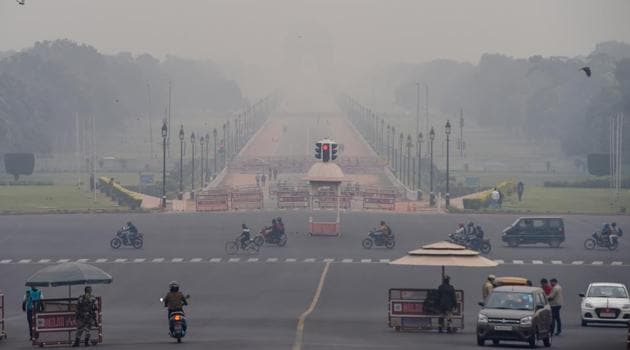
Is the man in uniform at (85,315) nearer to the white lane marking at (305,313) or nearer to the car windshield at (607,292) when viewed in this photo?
the white lane marking at (305,313)

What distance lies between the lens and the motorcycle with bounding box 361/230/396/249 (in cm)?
6888

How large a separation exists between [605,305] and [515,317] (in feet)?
32.9

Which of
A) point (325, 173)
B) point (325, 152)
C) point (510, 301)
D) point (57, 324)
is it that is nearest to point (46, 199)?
point (325, 152)

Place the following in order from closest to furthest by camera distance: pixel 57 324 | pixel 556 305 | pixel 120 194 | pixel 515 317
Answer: pixel 515 317, pixel 57 324, pixel 556 305, pixel 120 194

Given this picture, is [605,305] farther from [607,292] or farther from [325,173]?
[325,173]

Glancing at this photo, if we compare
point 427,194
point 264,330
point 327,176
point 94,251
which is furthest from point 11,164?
point 264,330

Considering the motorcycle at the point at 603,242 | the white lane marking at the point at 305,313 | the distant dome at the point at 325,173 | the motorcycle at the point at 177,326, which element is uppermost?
the distant dome at the point at 325,173

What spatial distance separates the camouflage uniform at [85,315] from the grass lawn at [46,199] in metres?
55.0

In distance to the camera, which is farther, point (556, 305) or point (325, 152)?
point (325, 152)

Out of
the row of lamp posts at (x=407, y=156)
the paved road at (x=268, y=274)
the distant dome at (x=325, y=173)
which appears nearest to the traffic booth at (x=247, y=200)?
the paved road at (x=268, y=274)

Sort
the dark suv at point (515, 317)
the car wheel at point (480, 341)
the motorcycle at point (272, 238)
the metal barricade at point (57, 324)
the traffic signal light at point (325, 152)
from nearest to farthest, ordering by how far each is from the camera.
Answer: the dark suv at point (515, 317)
the car wheel at point (480, 341)
the metal barricade at point (57, 324)
the motorcycle at point (272, 238)
the traffic signal light at point (325, 152)

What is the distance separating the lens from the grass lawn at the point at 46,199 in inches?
3696

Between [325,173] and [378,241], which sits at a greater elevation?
[325,173]

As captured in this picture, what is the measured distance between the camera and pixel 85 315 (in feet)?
121
